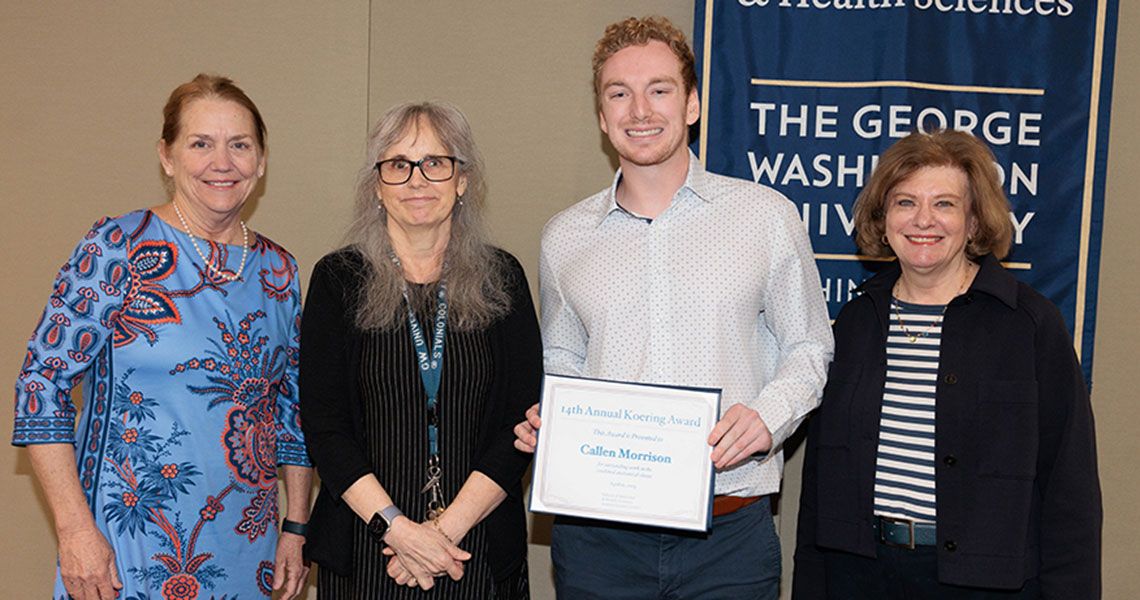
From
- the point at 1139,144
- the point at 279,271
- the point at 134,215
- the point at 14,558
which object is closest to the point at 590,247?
the point at 279,271

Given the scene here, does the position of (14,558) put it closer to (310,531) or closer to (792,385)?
(310,531)

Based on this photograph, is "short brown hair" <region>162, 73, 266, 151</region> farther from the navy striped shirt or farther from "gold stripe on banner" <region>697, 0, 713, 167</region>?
the navy striped shirt

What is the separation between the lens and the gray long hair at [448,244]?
2.29 m

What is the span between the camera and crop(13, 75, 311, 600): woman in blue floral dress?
7.24ft

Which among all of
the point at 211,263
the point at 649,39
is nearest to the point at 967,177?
the point at 649,39

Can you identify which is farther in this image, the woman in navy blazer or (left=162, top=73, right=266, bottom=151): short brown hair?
(left=162, top=73, right=266, bottom=151): short brown hair

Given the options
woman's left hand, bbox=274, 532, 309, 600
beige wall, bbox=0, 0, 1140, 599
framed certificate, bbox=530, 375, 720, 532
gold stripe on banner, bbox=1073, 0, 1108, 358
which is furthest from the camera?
beige wall, bbox=0, 0, 1140, 599

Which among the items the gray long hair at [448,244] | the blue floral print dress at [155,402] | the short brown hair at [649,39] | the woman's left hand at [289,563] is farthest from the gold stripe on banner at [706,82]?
the woman's left hand at [289,563]

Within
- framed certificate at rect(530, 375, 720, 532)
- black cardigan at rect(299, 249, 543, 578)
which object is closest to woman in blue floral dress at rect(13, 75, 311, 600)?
black cardigan at rect(299, 249, 543, 578)

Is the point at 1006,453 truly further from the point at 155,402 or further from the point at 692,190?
the point at 155,402

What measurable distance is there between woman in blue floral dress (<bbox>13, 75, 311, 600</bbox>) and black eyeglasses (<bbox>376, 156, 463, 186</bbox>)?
41cm

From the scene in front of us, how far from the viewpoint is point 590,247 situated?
2.43 meters

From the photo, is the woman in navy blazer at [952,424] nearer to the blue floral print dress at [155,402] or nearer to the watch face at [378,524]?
the watch face at [378,524]

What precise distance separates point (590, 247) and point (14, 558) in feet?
8.77
